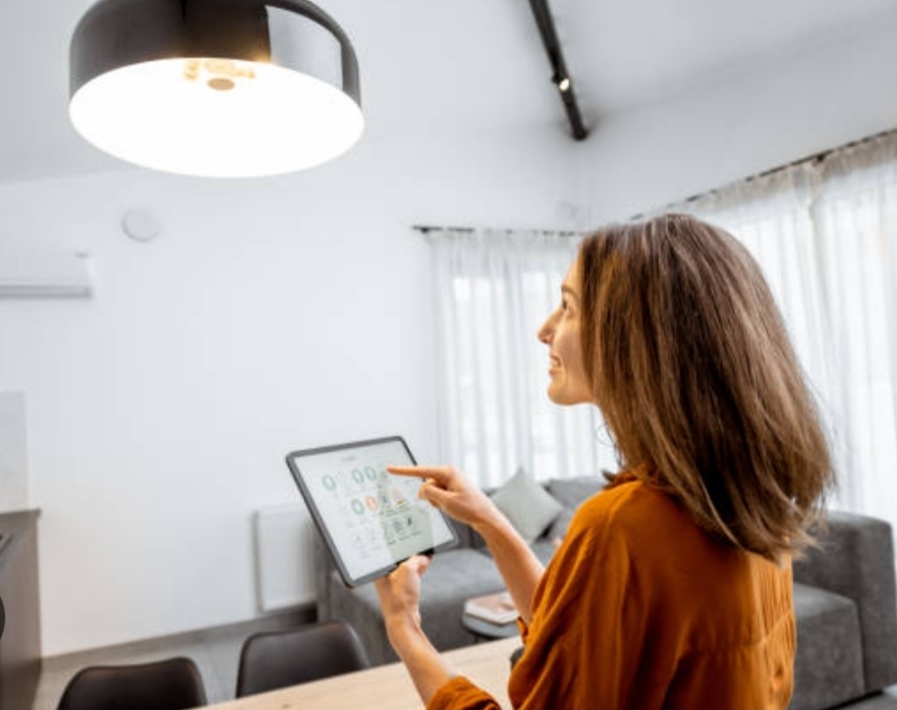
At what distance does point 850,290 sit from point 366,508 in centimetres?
304

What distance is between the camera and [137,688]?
1665mm

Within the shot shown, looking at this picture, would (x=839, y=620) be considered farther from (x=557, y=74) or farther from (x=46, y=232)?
(x=46, y=232)

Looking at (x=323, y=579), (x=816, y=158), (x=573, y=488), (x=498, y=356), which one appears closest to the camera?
(x=816, y=158)

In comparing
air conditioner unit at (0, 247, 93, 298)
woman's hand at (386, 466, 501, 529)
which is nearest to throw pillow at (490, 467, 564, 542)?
air conditioner unit at (0, 247, 93, 298)

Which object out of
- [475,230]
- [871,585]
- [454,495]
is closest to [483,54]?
[475,230]

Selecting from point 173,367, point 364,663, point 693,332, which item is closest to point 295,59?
point 693,332

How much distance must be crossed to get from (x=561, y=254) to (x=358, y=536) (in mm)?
3951

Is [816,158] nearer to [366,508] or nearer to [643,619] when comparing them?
[366,508]

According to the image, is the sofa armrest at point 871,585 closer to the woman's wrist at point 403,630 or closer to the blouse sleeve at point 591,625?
the woman's wrist at point 403,630

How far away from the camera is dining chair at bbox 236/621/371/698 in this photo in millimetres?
1734

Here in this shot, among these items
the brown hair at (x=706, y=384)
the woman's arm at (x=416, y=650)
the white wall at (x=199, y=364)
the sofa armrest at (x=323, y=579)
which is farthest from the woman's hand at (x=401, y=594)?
the white wall at (x=199, y=364)

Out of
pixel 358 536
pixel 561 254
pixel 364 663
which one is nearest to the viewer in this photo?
pixel 358 536

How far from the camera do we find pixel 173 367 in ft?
12.4

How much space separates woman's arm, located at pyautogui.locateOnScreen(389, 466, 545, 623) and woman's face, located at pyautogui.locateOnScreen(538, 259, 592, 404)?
10.3 inches
